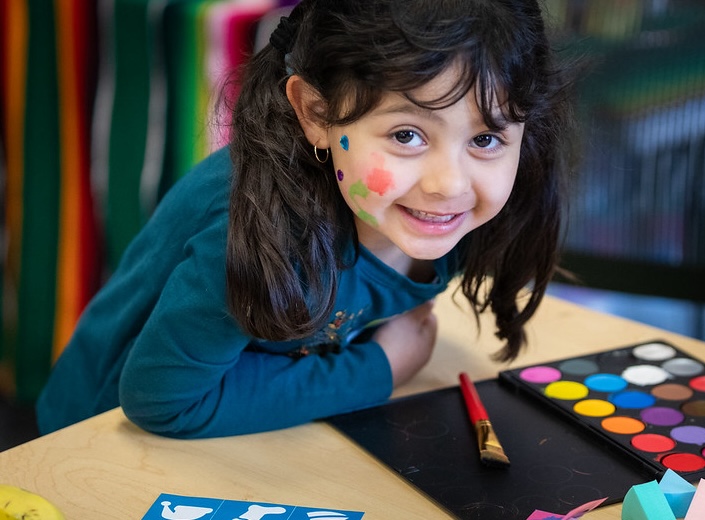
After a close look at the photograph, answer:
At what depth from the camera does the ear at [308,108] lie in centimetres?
82

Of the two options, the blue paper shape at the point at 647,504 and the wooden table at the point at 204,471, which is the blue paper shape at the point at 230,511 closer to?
the wooden table at the point at 204,471

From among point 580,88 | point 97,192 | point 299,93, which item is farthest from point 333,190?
point 97,192

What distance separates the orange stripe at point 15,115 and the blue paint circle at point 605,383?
44.0 inches

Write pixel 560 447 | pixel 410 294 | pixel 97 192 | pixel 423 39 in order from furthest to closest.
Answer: pixel 97 192
pixel 410 294
pixel 560 447
pixel 423 39

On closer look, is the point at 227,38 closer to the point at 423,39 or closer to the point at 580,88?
the point at 580,88

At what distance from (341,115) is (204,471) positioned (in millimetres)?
300

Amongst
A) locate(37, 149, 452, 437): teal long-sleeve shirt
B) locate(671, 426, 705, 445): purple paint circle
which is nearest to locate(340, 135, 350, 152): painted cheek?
locate(37, 149, 452, 437): teal long-sleeve shirt

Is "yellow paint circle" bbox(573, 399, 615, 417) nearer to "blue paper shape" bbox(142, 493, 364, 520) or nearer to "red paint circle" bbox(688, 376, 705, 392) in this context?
"red paint circle" bbox(688, 376, 705, 392)

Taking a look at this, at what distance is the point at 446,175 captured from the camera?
753mm

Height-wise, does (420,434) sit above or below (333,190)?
below

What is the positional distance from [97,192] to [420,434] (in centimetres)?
100

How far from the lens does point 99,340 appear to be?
42.1 inches

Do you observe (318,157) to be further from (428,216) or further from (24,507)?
(24,507)

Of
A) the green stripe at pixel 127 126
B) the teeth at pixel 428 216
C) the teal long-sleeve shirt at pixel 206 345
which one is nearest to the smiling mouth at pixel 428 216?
the teeth at pixel 428 216
